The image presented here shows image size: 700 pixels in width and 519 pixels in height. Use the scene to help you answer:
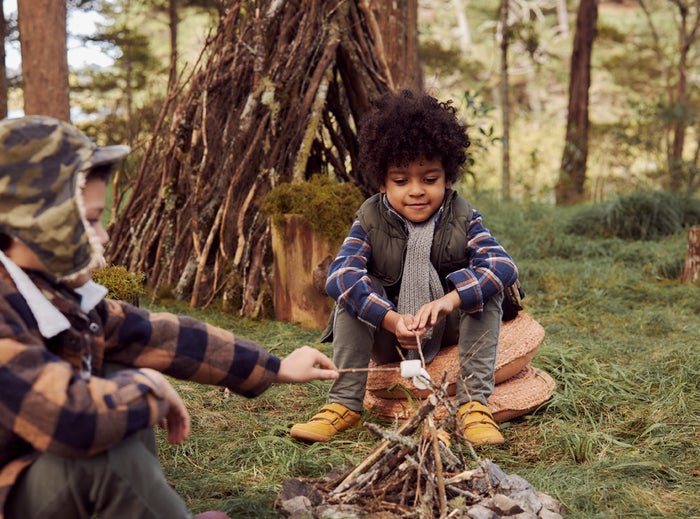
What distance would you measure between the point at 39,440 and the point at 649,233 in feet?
22.0

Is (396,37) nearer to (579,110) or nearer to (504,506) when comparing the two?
(504,506)

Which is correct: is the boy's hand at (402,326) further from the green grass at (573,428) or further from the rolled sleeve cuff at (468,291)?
the green grass at (573,428)

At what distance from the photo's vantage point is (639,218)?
7.12m

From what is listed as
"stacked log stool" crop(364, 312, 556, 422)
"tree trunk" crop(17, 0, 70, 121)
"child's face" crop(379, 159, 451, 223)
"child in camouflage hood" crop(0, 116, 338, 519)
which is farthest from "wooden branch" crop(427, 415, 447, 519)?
"tree trunk" crop(17, 0, 70, 121)

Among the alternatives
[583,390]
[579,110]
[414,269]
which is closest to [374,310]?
[414,269]

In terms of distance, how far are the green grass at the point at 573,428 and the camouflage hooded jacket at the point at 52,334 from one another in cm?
74

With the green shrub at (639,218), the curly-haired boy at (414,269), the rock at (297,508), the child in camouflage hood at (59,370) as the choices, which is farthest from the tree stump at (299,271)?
the green shrub at (639,218)

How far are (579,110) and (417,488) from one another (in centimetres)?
967

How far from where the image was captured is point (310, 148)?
470 cm

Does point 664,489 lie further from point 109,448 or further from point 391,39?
point 391,39

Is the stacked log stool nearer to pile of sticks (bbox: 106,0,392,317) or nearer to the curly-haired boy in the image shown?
the curly-haired boy

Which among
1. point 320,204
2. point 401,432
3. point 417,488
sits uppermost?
point 320,204

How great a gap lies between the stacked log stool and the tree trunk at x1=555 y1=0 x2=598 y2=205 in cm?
777

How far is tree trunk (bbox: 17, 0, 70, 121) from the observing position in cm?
584
